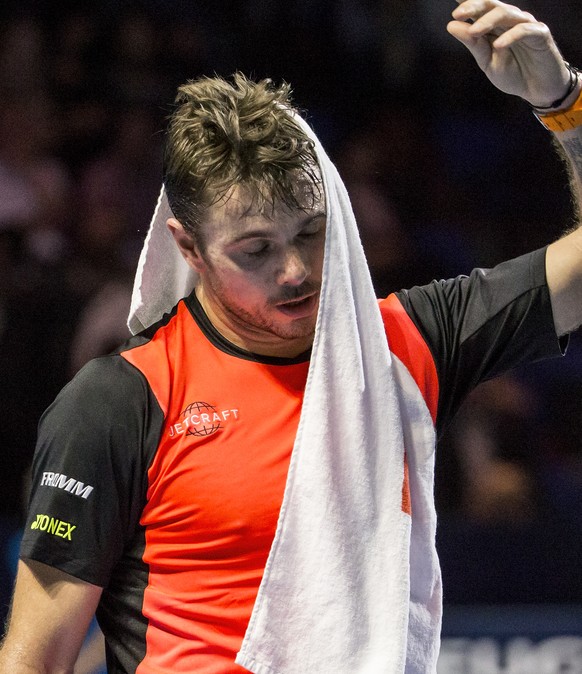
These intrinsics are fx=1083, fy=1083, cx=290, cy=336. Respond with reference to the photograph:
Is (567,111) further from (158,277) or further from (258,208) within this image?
(158,277)

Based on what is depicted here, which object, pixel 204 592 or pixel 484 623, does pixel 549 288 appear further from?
pixel 484 623

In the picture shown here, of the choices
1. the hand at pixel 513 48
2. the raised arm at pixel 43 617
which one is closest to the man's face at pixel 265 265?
the hand at pixel 513 48

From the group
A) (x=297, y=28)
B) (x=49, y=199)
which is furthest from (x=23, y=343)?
(x=297, y=28)

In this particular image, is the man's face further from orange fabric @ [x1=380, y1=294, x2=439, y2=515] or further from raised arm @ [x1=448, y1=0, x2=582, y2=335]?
raised arm @ [x1=448, y1=0, x2=582, y2=335]

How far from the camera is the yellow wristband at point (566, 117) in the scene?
1489 mm

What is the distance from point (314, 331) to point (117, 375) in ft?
0.92

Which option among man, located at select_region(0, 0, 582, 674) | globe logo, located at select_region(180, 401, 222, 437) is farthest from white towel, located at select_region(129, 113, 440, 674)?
globe logo, located at select_region(180, 401, 222, 437)

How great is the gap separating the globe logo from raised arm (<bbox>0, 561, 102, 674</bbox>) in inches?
9.5

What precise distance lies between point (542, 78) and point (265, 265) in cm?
45

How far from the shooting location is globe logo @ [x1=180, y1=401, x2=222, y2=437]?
1.44 meters

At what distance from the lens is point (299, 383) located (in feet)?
4.97

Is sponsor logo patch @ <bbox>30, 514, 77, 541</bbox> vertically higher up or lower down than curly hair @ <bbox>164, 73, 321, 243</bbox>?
lower down

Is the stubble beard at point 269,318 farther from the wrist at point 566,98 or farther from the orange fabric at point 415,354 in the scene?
the wrist at point 566,98

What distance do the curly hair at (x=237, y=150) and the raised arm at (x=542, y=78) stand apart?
256 millimetres
